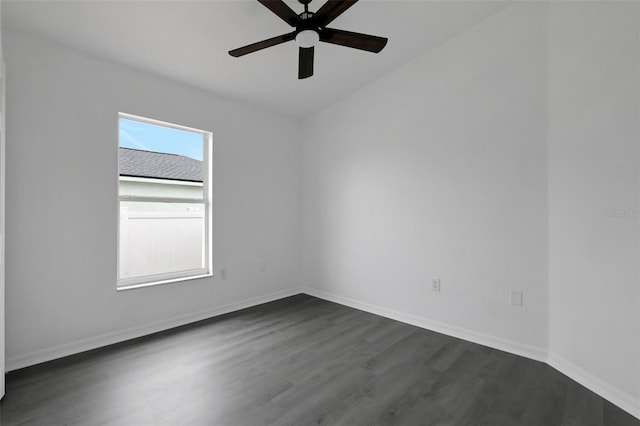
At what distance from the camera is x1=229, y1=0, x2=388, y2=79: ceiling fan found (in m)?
1.88

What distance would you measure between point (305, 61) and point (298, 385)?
95.9 inches

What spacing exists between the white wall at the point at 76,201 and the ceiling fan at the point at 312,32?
1.39m

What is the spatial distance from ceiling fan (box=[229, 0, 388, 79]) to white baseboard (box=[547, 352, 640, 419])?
2.73m

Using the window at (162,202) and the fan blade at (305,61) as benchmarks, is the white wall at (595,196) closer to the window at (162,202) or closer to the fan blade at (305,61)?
the fan blade at (305,61)

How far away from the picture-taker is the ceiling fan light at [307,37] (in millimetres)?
2115

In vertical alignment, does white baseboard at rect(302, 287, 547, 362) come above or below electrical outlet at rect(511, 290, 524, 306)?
below

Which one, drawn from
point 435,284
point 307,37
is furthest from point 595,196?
point 307,37

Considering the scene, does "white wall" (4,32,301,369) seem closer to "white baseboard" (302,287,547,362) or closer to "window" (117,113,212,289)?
"window" (117,113,212,289)

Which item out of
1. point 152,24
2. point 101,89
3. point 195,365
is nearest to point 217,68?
point 152,24

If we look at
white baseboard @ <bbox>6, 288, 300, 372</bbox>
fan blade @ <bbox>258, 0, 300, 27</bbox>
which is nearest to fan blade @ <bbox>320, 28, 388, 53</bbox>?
fan blade @ <bbox>258, 0, 300, 27</bbox>

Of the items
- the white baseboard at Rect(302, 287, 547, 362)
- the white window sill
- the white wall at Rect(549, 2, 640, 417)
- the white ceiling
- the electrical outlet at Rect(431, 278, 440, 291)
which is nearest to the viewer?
the white wall at Rect(549, 2, 640, 417)

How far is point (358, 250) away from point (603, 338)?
2.36 meters

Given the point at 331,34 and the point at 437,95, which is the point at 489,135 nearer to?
the point at 437,95

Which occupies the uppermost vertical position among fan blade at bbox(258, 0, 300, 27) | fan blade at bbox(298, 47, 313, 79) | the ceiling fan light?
fan blade at bbox(258, 0, 300, 27)
